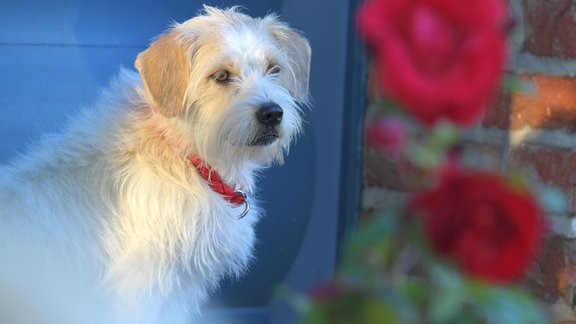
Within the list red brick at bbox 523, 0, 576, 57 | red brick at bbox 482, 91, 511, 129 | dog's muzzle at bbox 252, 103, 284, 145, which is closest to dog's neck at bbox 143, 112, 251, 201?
dog's muzzle at bbox 252, 103, 284, 145

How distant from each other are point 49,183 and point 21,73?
600 millimetres

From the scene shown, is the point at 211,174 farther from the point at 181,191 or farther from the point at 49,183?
the point at 49,183

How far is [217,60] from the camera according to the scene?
2250 mm

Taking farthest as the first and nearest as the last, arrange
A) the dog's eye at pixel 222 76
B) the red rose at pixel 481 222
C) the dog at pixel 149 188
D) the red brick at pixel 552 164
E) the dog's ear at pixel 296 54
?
the dog's ear at pixel 296 54 < the dog's eye at pixel 222 76 < the dog at pixel 149 188 < the red brick at pixel 552 164 < the red rose at pixel 481 222

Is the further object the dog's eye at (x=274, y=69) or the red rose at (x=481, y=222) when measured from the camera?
the dog's eye at (x=274, y=69)

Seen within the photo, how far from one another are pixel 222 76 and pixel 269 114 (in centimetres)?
19

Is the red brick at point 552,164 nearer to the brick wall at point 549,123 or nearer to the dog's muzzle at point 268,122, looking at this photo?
the brick wall at point 549,123

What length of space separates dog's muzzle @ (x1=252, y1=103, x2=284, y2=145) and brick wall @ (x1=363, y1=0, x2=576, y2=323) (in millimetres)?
624

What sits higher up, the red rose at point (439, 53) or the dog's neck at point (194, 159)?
the red rose at point (439, 53)

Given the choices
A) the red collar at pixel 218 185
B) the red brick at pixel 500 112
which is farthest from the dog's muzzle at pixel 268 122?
the red brick at pixel 500 112

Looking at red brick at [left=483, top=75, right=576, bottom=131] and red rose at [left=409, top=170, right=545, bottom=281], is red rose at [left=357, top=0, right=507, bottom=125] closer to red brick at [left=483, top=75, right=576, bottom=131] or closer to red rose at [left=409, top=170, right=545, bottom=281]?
red rose at [left=409, top=170, right=545, bottom=281]

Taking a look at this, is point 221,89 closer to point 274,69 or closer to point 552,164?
point 274,69

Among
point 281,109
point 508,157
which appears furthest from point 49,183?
point 508,157

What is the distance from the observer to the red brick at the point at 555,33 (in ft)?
5.68
